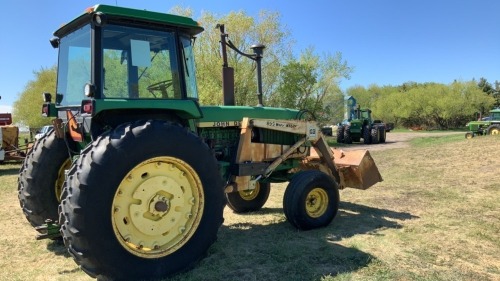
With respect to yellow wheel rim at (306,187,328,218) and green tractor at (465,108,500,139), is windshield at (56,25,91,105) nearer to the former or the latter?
yellow wheel rim at (306,187,328,218)

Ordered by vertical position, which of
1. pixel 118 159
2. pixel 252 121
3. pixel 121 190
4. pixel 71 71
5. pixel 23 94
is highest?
pixel 23 94

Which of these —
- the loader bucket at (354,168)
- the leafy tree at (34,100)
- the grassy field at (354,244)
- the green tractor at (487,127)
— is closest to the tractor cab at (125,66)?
the grassy field at (354,244)

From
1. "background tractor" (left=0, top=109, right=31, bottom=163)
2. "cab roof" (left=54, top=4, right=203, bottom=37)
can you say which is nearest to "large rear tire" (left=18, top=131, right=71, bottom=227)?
"cab roof" (left=54, top=4, right=203, bottom=37)

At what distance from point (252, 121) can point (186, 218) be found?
1911 millimetres

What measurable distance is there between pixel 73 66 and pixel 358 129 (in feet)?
80.3

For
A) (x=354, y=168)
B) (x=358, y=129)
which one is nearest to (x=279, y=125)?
(x=354, y=168)

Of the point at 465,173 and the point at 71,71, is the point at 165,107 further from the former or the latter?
the point at 465,173

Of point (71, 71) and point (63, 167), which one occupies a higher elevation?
point (71, 71)

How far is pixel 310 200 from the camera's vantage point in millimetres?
5926

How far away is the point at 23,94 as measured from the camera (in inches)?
1672

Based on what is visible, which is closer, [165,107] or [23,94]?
[165,107]

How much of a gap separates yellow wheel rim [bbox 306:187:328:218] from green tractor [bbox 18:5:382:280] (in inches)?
0.7

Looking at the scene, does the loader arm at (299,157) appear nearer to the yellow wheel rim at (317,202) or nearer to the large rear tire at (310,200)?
the large rear tire at (310,200)

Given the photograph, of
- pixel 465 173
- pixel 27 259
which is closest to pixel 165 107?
pixel 27 259
